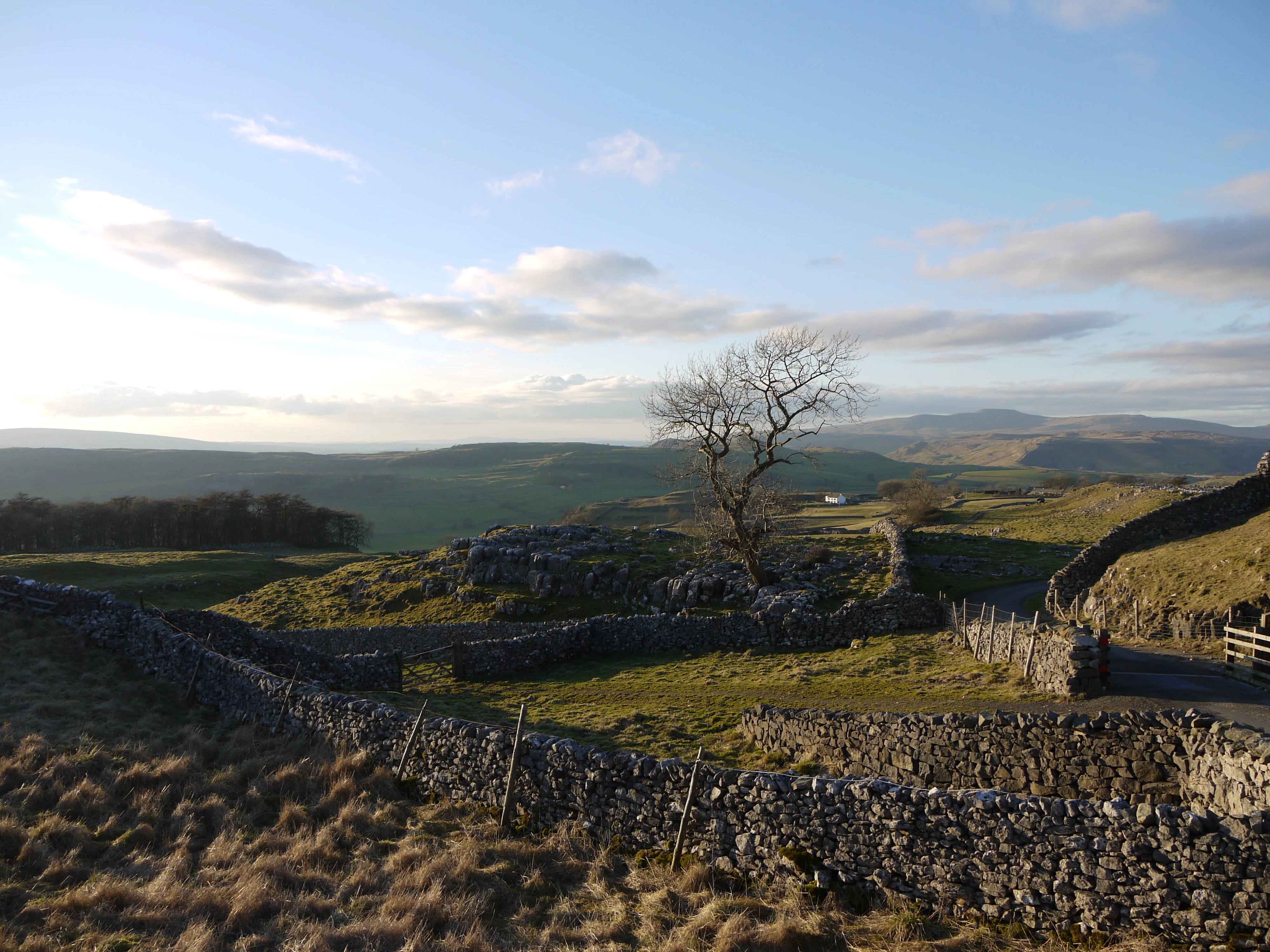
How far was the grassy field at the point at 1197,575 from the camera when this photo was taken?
21.0 meters

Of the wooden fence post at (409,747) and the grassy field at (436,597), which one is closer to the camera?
the wooden fence post at (409,747)

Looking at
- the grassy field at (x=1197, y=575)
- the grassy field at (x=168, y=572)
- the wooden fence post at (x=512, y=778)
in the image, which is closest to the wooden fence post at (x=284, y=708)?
the wooden fence post at (x=512, y=778)

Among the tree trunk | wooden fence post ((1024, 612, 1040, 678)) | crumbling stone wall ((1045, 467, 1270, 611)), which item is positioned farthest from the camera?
the tree trunk

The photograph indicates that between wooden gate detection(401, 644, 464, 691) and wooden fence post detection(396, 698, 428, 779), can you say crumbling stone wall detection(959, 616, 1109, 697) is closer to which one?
wooden fence post detection(396, 698, 428, 779)

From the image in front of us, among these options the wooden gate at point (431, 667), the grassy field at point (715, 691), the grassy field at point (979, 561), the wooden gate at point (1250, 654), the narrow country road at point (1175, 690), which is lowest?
the wooden gate at point (431, 667)

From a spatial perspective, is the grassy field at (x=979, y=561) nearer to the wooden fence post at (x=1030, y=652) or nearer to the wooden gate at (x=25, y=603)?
the wooden fence post at (x=1030, y=652)

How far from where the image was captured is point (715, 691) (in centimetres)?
2211

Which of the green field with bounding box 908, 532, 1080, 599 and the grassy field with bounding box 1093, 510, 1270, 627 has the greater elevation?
the grassy field with bounding box 1093, 510, 1270, 627

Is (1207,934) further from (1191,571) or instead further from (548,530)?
(548,530)

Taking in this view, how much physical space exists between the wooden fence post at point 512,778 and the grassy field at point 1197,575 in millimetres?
22335

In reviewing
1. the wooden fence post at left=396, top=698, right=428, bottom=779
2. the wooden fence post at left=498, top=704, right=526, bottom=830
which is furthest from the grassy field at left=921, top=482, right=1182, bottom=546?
the wooden fence post at left=396, top=698, right=428, bottom=779

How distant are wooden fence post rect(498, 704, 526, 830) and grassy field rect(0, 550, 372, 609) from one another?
1687 inches

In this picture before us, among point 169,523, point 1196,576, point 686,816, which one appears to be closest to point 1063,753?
point 686,816

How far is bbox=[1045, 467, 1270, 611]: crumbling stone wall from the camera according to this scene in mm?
29125
